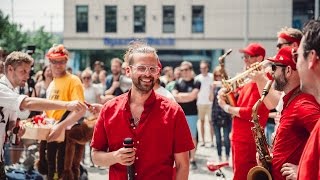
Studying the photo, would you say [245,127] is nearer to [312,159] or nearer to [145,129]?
[145,129]

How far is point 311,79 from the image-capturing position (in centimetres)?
223

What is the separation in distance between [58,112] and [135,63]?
3331 millimetres

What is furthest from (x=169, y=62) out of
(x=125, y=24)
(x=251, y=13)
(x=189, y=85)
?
(x=189, y=85)

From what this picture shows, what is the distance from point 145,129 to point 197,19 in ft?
117

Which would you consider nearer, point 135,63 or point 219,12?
point 135,63

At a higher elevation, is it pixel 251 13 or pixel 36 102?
pixel 251 13

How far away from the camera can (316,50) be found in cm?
220

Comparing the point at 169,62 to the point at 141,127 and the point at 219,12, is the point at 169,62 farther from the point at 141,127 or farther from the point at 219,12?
the point at 141,127

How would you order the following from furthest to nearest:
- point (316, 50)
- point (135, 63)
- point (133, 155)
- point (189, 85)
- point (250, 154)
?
point (189, 85)
point (250, 154)
point (135, 63)
point (133, 155)
point (316, 50)

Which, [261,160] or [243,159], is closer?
[261,160]

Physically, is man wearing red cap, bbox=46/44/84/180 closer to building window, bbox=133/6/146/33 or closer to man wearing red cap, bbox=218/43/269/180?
man wearing red cap, bbox=218/43/269/180

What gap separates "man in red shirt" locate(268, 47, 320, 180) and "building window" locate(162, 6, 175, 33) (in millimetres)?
34267

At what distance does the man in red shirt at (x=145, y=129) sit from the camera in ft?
11.0

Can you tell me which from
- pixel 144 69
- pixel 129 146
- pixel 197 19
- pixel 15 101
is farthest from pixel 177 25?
pixel 129 146
